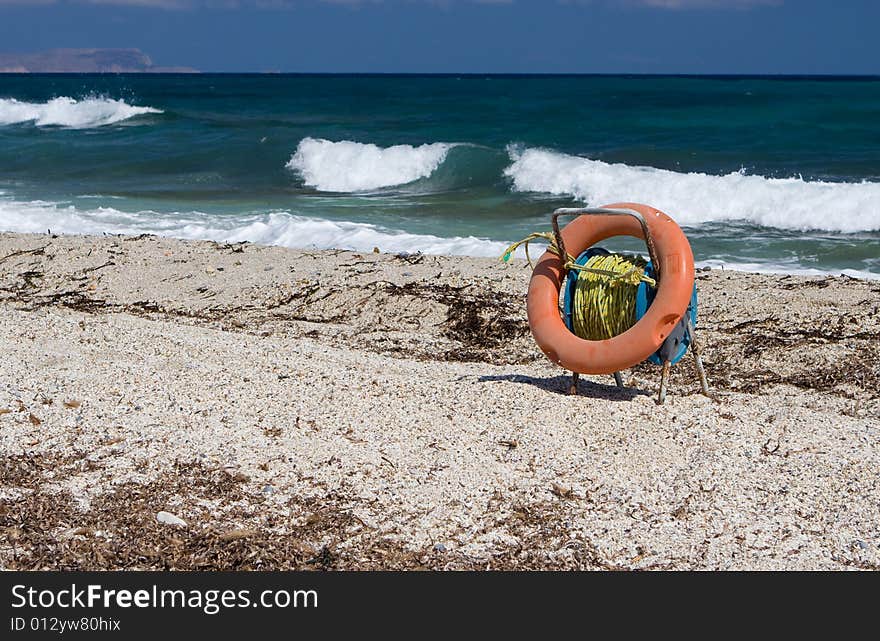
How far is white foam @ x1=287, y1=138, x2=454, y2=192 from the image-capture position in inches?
829

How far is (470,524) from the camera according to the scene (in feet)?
13.5

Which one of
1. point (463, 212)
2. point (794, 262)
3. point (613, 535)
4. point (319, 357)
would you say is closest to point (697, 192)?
point (463, 212)

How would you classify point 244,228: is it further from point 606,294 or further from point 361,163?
point 361,163

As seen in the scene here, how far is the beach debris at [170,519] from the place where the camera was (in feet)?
13.3

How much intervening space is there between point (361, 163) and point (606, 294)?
699 inches

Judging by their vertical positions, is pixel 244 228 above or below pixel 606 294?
below

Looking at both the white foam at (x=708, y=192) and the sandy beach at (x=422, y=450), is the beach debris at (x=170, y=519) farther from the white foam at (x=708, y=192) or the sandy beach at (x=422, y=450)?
the white foam at (x=708, y=192)

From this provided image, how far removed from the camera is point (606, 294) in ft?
17.5

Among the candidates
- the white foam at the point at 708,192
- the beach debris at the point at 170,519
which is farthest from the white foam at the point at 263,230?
the beach debris at the point at 170,519

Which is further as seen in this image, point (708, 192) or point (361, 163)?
point (361, 163)

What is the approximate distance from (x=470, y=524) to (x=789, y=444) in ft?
5.83

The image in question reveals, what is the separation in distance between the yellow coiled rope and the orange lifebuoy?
110 mm

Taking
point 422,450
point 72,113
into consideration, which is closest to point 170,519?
point 422,450

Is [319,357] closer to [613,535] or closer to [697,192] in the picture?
[613,535]
